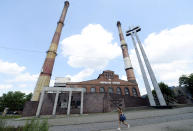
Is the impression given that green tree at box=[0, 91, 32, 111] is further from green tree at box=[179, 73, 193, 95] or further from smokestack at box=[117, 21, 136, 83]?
green tree at box=[179, 73, 193, 95]

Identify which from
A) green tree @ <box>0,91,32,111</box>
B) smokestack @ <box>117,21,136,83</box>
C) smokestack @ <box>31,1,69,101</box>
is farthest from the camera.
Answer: green tree @ <box>0,91,32,111</box>

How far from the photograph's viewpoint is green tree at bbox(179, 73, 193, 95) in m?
37.0

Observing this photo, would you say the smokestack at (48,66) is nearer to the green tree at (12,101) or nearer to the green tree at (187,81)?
the green tree at (12,101)

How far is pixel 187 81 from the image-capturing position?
38062 mm

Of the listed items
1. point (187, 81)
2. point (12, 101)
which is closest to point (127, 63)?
point (187, 81)

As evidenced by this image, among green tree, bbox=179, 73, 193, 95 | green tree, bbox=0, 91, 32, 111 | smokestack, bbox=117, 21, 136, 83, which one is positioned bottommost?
green tree, bbox=0, 91, 32, 111

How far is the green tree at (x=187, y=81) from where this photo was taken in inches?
1457

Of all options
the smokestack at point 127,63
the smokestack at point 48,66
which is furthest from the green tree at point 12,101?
the smokestack at point 127,63

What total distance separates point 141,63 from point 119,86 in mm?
10708

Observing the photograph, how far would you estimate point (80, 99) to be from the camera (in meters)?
17.5

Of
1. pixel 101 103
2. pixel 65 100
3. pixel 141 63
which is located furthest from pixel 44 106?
pixel 141 63

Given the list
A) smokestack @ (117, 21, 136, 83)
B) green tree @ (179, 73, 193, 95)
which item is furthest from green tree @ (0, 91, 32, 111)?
green tree @ (179, 73, 193, 95)

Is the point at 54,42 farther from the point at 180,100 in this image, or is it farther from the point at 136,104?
the point at 180,100

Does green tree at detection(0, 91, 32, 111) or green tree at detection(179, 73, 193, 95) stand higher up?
green tree at detection(179, 73, 193, 95)
